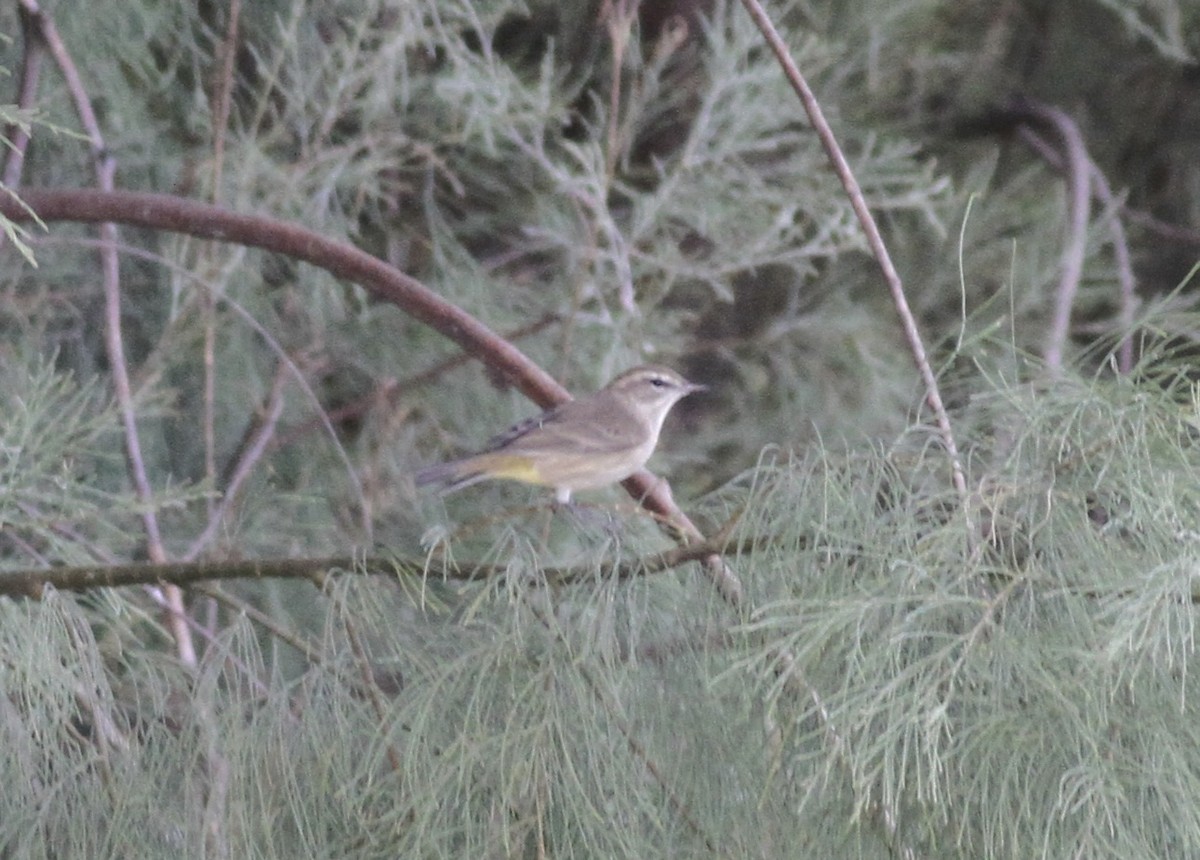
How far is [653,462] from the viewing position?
370 centimetres

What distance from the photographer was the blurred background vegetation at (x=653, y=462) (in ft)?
5.18

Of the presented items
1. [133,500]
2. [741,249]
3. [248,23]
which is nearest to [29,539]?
[133,500]

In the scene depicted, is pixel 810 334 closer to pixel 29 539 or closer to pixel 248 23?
pixel 248 23

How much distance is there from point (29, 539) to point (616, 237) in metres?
1.40

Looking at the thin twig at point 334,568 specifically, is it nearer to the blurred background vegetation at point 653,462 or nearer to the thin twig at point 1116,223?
the blurred background vegetation at point 653,462

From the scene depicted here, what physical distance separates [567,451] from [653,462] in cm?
114

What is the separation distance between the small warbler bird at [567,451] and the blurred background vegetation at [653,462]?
0.35ft

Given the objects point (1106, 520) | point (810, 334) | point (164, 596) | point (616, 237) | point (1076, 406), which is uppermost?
point (1076, 406)

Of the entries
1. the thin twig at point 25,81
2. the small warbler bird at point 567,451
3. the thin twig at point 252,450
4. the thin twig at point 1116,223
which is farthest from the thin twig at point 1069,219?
the thin twig at point 25,81

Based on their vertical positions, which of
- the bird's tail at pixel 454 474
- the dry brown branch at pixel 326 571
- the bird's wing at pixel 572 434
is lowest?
the bird's tail at pixel 454 474

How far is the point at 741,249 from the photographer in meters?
3.84

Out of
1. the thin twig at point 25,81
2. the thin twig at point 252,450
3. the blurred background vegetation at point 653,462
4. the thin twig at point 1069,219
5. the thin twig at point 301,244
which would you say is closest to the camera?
the blurred background vegetation at point 653,462

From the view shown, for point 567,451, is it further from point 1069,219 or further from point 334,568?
point 1069,219

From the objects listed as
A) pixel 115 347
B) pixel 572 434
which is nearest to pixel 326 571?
pixel 572 434
